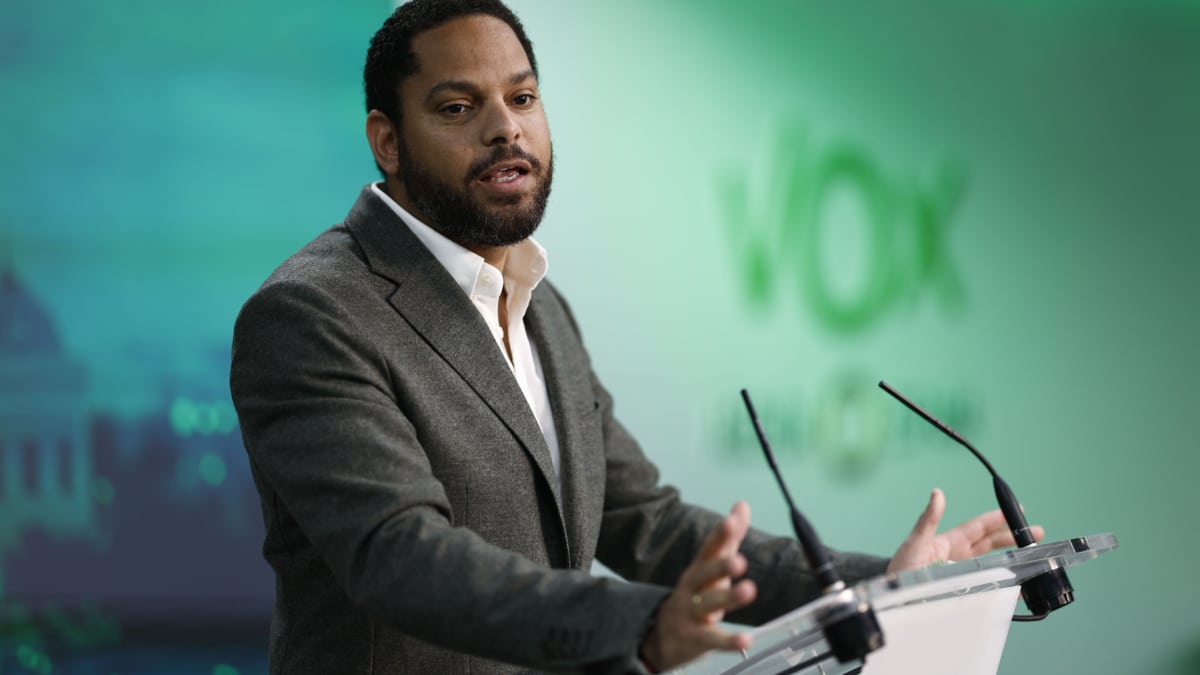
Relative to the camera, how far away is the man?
149 cm

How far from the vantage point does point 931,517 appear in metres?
1.90

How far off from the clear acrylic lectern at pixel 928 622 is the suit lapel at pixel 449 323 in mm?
674

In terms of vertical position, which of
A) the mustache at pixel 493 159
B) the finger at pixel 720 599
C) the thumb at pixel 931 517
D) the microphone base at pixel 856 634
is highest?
the mustache at pixel 493 159

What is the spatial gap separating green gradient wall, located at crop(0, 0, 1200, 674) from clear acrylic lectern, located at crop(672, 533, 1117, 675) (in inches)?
75.6

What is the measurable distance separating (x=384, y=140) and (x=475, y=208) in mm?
271

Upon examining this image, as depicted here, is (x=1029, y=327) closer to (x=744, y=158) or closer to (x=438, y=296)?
(x=744, y=158)

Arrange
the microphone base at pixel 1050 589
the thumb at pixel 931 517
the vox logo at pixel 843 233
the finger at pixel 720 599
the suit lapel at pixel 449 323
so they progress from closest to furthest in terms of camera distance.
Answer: the finger at pixel 720 599, the microphone base at pixel 1050 589, the thumb at pixel 931 517, the suit lapel at pixel 449 323, the vox logo at pixel 843 233

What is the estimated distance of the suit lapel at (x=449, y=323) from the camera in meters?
2.03

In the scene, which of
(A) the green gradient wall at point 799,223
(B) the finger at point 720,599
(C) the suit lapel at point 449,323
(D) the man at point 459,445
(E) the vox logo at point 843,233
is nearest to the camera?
(B) the finger at point 720,599

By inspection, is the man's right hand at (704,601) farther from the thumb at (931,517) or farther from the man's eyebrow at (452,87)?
the man's eyebrow at (452,87)

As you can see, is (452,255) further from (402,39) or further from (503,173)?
(402,39)

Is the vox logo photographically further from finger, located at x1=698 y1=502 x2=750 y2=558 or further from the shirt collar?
finger, located at x1=698 y1=502 x2=750 y2=558

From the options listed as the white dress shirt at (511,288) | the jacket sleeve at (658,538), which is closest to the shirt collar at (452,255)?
the white dress shirt at (511,288)

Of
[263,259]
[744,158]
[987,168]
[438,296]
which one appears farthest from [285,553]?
[987,168]
